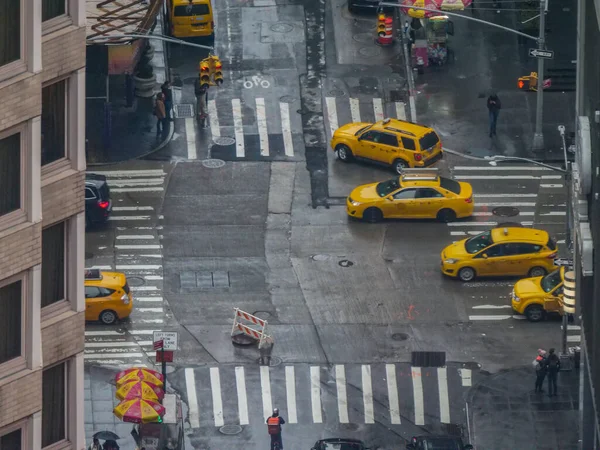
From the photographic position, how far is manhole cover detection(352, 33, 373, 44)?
82.8 meters

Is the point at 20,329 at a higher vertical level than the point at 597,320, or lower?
lower

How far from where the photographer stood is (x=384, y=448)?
5331cm

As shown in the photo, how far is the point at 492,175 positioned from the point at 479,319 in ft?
37.2

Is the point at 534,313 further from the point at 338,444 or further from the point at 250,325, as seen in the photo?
the point at 338,444

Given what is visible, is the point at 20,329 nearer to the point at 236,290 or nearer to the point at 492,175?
the point at 236,290

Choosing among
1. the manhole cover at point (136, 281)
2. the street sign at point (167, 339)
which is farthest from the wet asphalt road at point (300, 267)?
the street sign at point (167, 339)

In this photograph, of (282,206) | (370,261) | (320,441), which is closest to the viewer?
(320,441)

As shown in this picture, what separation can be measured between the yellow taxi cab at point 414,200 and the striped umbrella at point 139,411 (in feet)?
57.5

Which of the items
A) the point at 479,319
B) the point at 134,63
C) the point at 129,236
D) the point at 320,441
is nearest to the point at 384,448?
the point at 320,441

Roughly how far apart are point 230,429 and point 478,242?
1343 cm

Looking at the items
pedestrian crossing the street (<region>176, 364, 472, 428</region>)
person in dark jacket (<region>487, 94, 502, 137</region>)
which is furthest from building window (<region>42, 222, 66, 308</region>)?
person in dark jacket (<region>487, 94, 502, 137</region>)

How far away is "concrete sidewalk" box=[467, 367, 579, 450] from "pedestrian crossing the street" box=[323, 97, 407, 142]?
66.6 ft

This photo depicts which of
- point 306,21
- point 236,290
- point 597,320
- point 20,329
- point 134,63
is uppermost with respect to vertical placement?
point 306,21

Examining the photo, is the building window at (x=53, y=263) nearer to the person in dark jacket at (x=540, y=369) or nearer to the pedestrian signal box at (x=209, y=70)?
the person in dark jacket at (x=540, y=369)
